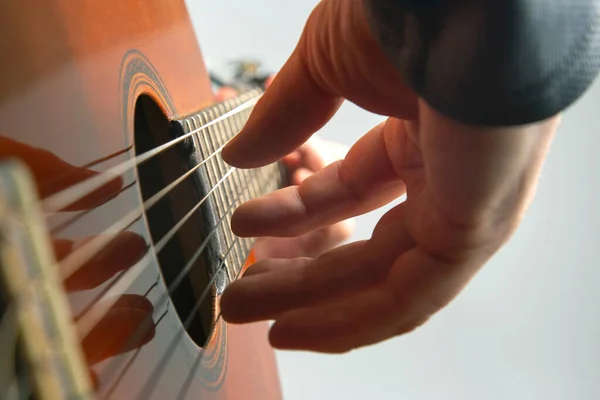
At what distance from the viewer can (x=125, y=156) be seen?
0.45 m

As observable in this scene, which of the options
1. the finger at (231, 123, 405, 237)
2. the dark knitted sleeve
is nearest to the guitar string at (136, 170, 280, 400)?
the finger at (231, 123, 405, 237)

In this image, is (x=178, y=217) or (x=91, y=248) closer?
(x=91, y=248)

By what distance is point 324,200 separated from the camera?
0.47m

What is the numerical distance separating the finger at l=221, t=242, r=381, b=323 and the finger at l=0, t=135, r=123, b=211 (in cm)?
12

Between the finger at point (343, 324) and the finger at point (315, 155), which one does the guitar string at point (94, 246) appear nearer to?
the finger at point (343, 324)

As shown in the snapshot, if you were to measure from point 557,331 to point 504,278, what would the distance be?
0.61ft

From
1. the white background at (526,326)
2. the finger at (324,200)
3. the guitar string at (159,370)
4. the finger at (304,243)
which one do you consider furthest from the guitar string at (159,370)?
the white background at (526,326)

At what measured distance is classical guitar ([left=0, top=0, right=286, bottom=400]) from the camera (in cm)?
25

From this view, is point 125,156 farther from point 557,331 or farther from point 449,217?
point 557,331

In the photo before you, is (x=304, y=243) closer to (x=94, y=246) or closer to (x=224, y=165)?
(x=224, y=165)

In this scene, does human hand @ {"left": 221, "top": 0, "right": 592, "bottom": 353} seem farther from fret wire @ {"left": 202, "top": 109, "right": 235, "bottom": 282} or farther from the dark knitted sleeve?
fret wire @ {"left": 202, "top": 109, "right": 235, "bottom": 282}

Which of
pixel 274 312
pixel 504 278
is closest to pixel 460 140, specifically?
pixel 274 312

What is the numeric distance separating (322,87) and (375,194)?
13cm

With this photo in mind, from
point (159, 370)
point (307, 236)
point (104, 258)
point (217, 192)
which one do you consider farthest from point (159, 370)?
point (307, 236)
